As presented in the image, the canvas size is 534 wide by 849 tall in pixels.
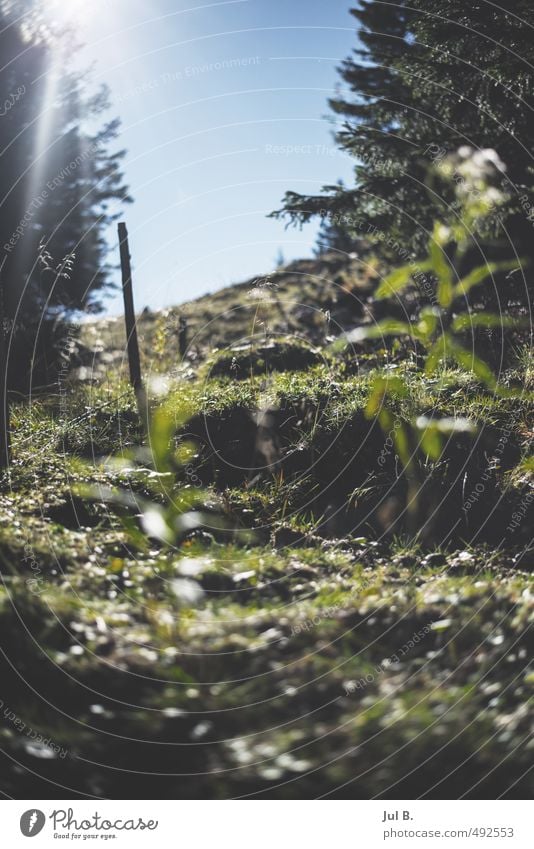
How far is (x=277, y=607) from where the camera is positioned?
330 cm

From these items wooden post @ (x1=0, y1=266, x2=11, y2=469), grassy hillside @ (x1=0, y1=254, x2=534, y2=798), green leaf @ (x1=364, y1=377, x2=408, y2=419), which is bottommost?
grassy hillside @ (x1=0, y1=254, x2=534, y2=798)

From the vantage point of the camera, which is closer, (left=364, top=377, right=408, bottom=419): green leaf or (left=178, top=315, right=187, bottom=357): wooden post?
(left=364, top=377, right=408, bottom=419): green leaf

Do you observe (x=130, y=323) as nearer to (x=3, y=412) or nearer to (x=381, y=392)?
(x=3, y=412)

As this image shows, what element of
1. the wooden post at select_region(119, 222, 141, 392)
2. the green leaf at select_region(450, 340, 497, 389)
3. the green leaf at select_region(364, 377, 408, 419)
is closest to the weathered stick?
the wooden post at select_region(119, 222, 141, 392)

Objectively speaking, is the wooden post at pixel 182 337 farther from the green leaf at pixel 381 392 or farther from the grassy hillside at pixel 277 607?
the green leaf at pixel 381 392

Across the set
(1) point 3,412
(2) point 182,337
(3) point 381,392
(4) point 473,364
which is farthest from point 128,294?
(2) point 182,337

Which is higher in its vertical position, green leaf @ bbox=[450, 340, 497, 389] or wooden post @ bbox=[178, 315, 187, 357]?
wooden post @ bbox=[178, 315, 187, 357]

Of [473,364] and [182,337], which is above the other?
[182,337]

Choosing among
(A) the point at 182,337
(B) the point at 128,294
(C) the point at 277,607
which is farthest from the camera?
(A) the point at 182,337

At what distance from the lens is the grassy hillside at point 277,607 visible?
7.82ft

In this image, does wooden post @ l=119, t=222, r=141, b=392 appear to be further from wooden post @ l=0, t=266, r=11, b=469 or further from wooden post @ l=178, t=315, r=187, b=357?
wooden post @ l=178, t=315, r=187, b=357

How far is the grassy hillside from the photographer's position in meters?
2.38

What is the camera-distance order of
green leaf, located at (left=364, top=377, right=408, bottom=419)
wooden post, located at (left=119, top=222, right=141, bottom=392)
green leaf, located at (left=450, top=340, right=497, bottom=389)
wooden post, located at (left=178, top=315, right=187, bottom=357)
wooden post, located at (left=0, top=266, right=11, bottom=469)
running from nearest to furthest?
1. wooden post, located at (left=0, top=266, right=11, bottom=469)
2. green leaf, located at (left=364, top=377, right=408, bottom=419)
3. wooden post, located at (left=119, top=222, right=141, bottom=392)
4. green leaf, located at (left=450, top=340, right=497, bottom=389)
5. wooden post, located at (left=178, top=315, right=187, bottom=357)

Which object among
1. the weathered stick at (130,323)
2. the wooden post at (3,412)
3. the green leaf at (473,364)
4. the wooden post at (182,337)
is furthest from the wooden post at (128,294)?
the green leaf at (473,364)
